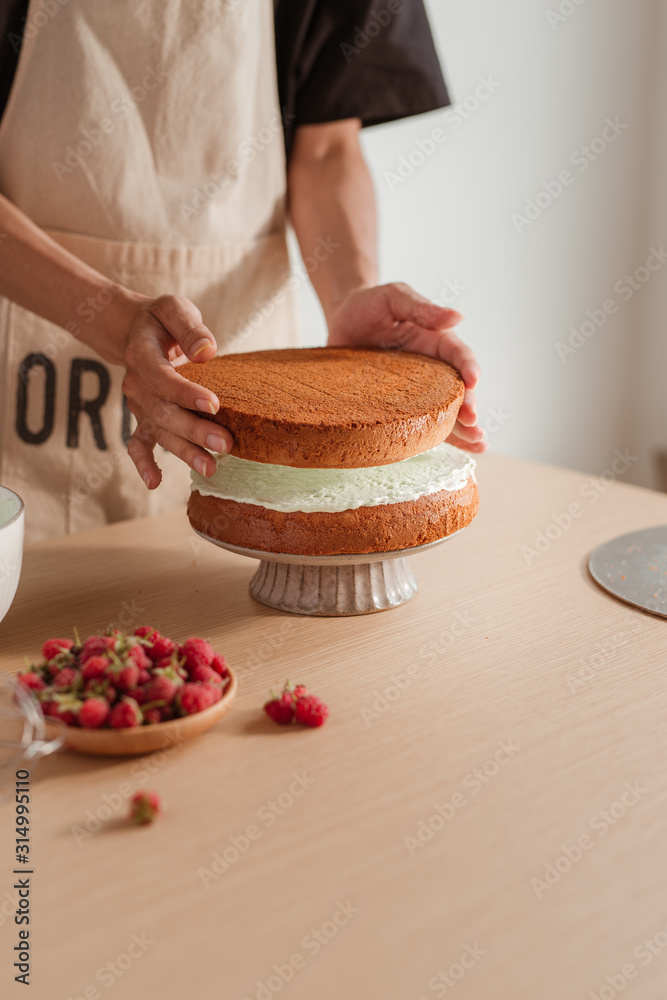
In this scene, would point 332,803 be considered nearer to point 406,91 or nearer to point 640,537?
point 640,537

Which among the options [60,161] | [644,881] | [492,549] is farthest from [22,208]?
[644,881]

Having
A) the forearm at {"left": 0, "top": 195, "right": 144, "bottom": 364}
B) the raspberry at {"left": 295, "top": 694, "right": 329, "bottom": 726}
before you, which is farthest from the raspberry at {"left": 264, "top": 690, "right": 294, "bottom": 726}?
the forearm at {"left": 0, "top": 195, "right": 144, "bottom": 364}

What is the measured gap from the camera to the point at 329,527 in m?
0.88

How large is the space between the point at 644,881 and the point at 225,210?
114 centimetres

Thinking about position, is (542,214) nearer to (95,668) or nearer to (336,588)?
(336,588)

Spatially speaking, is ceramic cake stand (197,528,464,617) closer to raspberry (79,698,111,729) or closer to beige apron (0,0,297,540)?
raspberry (79,698,111,729)

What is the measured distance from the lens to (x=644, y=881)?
0.58 metres

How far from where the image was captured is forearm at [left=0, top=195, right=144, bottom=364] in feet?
3.50

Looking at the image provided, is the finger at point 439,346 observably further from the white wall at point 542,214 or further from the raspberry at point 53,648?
the white wall at point 542,214

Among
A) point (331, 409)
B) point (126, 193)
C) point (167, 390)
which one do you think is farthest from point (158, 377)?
point (126, 193)

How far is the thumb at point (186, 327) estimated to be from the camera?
929mm

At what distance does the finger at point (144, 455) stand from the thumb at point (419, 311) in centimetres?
37

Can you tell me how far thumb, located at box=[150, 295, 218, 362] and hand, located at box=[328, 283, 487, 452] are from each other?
0.28 metres

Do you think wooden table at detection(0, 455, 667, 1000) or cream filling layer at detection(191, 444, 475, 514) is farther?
cream filling layer at detection(191, 444, 475, 514)
